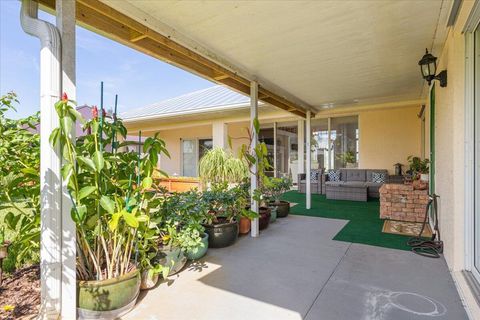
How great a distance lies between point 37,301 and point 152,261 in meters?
0.97

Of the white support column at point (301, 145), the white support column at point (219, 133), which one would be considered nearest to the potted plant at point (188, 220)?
the white support column at point (219, 133)

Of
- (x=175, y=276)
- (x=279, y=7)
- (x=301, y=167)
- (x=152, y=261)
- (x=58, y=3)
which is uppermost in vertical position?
(x=279, y=7)

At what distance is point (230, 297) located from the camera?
95.5 inches

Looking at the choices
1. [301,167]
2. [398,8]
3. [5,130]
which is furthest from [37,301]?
[301,167]

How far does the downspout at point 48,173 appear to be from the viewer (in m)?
1.92

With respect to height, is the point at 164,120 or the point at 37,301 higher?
the point at 164,120

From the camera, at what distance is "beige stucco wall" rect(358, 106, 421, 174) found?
25.4ft

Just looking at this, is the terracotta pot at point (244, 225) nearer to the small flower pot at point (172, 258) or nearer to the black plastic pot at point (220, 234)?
the black plastic pot at point (220, 234)

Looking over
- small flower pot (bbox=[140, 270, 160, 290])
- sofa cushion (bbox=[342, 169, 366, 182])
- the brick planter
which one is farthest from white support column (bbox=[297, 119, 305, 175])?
small flower pot (bbox=[140, 270, 160, 290])

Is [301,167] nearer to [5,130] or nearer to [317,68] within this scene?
[317,68]

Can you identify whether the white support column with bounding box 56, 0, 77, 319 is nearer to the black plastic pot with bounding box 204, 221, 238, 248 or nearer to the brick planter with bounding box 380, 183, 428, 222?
the black plastic pot with bounding box 204, 221, 238, 248

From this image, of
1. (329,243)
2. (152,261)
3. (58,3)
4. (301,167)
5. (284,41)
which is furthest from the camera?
(301,167)

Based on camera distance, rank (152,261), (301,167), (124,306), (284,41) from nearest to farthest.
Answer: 1. (124,306)
2. (152,261)
3. (284,41)
4. (301,167)

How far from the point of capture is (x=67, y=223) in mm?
2004
